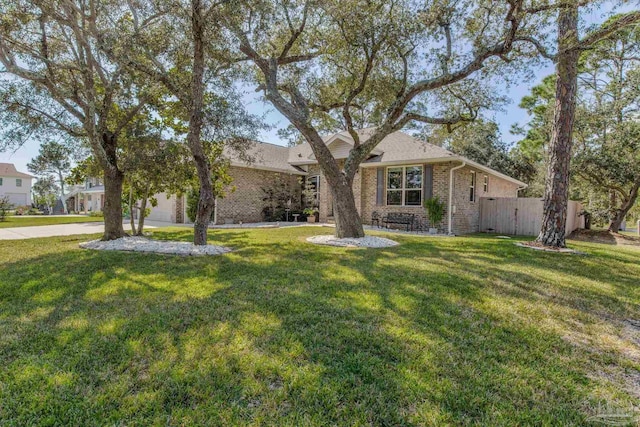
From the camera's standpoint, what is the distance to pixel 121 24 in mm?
8438

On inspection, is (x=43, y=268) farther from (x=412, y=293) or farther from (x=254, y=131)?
(x=412, y=293)

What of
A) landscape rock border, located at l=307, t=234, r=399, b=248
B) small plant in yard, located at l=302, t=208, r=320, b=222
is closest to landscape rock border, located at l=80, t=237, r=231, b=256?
landscape rock border, located at l=307, t=234, r=399, b=248

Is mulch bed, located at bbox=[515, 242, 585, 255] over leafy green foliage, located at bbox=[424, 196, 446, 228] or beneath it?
beneath

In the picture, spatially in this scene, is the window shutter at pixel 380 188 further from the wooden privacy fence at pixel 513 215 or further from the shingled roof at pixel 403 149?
the wooden privacy fence at pixel 513 215

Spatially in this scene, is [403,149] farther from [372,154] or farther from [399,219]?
[399,219]

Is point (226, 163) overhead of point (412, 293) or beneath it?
overhead

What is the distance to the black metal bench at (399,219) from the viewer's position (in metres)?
14.4

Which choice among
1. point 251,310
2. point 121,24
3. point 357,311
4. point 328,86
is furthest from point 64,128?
point 357,311

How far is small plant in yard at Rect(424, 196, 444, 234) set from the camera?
1333 cm

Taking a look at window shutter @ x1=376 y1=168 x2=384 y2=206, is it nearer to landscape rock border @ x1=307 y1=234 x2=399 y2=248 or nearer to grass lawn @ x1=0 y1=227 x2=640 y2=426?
landscape rock border @ x1=307 y1=234 x2=399 y2=248

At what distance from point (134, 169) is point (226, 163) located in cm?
278

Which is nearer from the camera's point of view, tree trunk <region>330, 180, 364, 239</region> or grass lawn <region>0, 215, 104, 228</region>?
tree trunk <region>330, 180, 364, 239</region>

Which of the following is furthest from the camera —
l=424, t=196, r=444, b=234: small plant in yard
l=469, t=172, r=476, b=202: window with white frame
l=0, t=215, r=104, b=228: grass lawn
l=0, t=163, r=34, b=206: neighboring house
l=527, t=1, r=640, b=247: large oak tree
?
l=0, t=163, r=34, b=206: neighboring house

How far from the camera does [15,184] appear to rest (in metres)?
44.0
